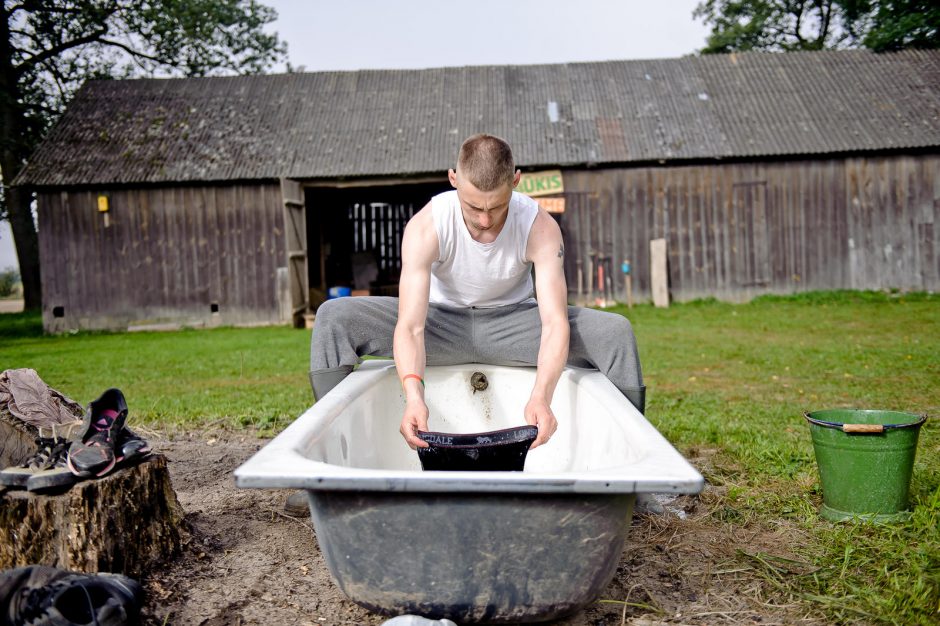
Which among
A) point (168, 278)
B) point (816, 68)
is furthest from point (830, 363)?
point (168, 278)

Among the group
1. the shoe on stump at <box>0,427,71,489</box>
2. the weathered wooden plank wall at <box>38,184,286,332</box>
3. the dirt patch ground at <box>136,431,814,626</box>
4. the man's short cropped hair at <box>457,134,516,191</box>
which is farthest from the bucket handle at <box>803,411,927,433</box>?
the weathered wooden plank wall at <box>38,184,286,332</box>

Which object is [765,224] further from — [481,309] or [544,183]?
[481,309]

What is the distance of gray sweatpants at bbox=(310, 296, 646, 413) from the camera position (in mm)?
3432

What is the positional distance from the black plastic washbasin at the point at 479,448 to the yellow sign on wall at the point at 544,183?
11.5m

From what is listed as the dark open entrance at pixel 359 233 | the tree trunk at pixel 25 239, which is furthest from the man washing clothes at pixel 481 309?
the tree trunk at pixel 25 239

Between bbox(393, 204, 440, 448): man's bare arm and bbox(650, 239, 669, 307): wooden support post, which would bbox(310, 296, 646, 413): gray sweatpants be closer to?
bbox(393, 204, 440, 448): man's bare arm

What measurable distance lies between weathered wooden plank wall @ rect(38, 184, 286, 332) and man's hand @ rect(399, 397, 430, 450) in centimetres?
1219

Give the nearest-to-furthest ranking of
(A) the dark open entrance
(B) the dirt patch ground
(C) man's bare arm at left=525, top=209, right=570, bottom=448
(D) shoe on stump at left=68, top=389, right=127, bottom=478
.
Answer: (B) the dirt patch ground
(D) shoe on stump at left=68, top=389, right=127, bottom=478
(C) man's bare arm at left=525, top=209, right=570, bottom=448
(A) the dark open entrance

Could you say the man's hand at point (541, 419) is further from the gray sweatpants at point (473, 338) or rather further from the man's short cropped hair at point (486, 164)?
the man's short cropped hair at point (486, 164)

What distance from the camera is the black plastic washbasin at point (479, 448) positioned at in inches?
109

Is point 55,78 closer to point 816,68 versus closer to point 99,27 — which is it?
point 99,27

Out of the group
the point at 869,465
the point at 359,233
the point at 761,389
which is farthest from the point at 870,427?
the point at 359,233

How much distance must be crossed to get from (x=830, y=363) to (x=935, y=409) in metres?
2.21

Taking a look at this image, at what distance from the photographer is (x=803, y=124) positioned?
14.1 metres
